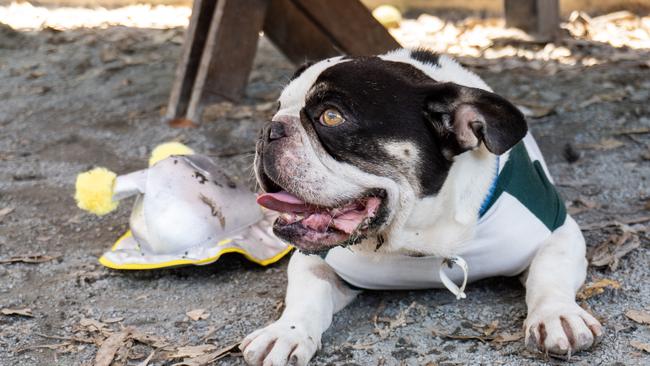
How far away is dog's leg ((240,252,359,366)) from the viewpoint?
2.56m

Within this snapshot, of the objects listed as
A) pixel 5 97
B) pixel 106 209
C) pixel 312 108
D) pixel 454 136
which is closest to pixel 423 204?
pixel 454 136

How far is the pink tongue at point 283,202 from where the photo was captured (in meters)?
2.62

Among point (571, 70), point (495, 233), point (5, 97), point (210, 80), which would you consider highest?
point (495, 233)

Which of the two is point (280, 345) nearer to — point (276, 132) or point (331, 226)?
point (331, 226)

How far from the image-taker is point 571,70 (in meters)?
5.88

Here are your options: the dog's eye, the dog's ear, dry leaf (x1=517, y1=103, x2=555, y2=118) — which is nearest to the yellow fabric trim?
the dog's eye

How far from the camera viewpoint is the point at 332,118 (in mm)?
2533

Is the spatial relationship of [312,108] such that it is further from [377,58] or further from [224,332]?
[224,332]

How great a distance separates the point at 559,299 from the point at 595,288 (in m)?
0.35

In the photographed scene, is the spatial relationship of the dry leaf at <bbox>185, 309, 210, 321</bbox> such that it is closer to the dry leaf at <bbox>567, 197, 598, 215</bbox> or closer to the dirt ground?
the dirt ground

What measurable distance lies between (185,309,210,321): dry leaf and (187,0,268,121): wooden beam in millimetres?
2259

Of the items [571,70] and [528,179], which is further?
[571,70]

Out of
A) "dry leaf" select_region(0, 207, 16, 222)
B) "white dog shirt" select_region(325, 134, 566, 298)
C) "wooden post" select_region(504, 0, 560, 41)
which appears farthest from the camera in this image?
"wooden post" select_region(504, 0, 560, 41)

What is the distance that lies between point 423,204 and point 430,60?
0.54 metres
